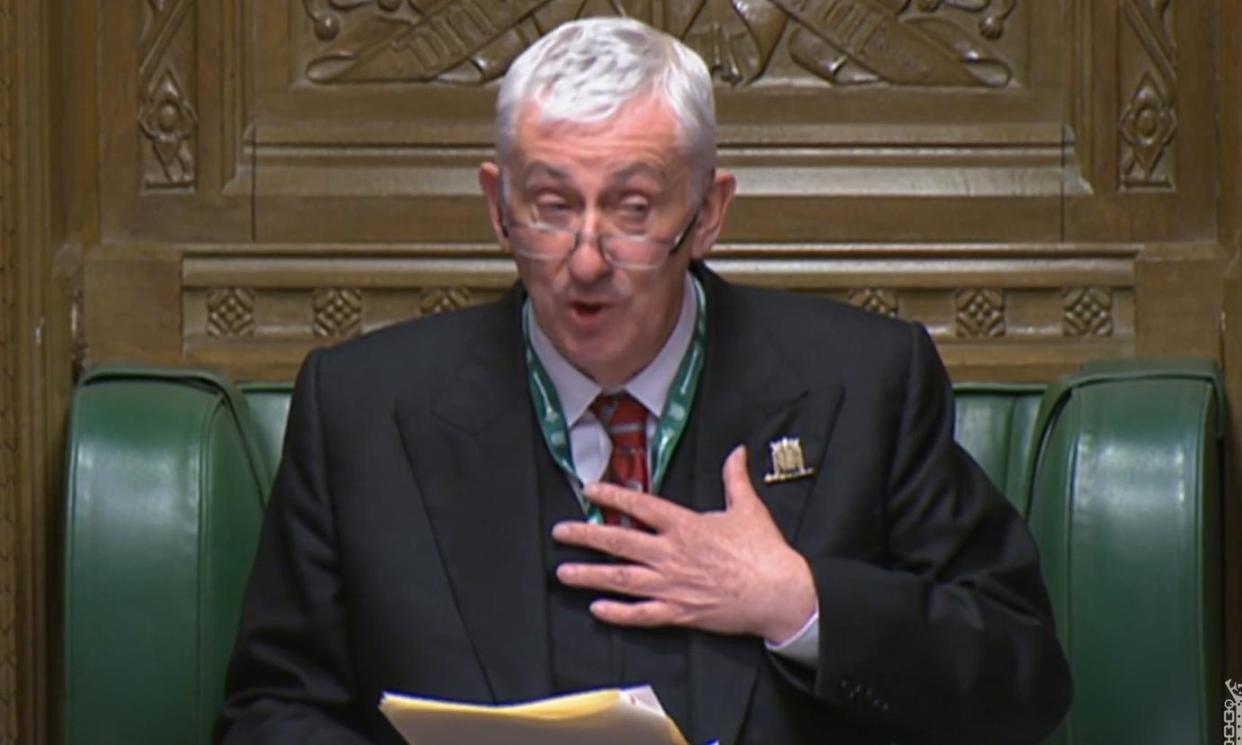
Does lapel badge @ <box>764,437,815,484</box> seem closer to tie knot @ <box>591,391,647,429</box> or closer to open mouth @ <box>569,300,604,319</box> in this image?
tie knot @ <box>591,391,647,429</box>

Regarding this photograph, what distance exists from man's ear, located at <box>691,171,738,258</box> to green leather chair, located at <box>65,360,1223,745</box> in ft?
2.39

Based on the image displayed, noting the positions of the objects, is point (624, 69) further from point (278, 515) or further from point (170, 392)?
point (170, 392)

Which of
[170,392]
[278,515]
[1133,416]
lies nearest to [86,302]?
[170,392]

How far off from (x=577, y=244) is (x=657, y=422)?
0.87 feet

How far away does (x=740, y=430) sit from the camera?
275cm

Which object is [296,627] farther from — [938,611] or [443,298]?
[443,298]

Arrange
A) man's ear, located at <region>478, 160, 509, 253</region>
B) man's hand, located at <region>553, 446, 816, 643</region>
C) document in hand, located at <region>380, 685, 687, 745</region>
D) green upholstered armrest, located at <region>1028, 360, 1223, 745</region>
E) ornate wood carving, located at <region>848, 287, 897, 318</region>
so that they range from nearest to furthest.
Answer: document in hand, located at <region>380, 685, 687, 745</region> < man's hand, located at <region>553, 446, 816, 643</region> < man's ear, located at <region>478, 160, 509, 253</region> < green upholstered armrest, located at <region>1028, 360, 1223, 745</region> < ornate wood carving, located at <region>848, 287, 897, 318</region>

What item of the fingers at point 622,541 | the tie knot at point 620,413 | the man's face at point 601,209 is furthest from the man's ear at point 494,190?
the fingers at point 622,541

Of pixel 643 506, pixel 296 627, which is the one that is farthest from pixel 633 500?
pixel 296 627

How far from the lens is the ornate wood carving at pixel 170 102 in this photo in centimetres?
369

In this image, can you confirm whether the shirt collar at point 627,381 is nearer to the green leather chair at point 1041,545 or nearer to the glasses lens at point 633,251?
the glasses lens at point 633,251

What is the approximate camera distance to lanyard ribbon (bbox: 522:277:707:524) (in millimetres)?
2736

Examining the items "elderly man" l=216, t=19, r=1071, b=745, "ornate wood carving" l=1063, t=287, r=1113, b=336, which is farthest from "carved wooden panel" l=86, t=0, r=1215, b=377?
"elderly man" l=216, t=19, r=1071, b=745

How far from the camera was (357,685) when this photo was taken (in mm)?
2760
